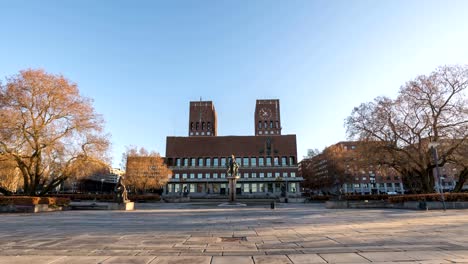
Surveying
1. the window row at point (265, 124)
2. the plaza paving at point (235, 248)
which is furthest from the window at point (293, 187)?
the plaza paving at point (235, 248)

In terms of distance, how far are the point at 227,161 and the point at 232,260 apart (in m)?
86.3

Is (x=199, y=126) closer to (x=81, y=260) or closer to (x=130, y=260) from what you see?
(x=81, y=260)

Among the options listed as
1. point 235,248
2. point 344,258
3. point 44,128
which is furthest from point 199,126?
point 344,258

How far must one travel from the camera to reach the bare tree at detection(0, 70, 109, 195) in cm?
2744

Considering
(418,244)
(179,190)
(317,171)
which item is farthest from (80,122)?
(317,171)

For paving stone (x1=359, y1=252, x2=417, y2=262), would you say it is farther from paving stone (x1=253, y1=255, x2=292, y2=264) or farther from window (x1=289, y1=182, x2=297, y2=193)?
window (x1=289, y1=182, x2=297, y2=193)

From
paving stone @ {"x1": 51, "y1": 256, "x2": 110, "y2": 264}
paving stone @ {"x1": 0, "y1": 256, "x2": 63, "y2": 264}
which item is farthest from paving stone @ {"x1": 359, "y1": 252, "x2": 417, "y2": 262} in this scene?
paving stone @ {"x1": 0, "y1": 256, "x2": 63, "y2": 264}

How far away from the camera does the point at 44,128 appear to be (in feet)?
94.7

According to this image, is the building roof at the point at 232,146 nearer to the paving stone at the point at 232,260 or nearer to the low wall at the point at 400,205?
the low wall at the point at 400,205

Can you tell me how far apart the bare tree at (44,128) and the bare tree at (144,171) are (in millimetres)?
28103

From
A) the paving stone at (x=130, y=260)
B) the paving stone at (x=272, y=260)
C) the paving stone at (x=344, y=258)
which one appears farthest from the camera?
the paving stone at (x=130, y=260)

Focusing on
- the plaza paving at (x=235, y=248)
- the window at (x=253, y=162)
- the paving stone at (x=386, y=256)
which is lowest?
the plaza paving at (x=235, y=248)

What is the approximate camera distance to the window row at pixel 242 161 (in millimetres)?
92500

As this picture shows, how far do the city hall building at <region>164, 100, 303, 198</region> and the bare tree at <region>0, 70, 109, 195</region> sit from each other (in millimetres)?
56909
